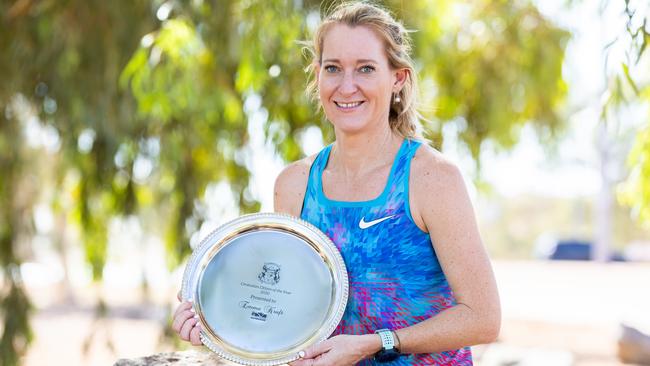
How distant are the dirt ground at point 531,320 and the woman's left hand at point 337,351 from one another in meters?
4.11

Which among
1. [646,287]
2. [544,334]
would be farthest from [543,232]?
[544,334]

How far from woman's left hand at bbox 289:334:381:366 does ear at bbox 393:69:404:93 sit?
2.08 ft

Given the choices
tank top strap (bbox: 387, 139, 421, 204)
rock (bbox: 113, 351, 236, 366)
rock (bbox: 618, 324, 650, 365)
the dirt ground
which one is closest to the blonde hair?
tank top strap (bbox: 387, 139, 421, 204)

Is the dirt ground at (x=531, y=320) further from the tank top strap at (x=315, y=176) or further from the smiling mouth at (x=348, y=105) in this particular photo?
the smiling mouth at (x=348, y=105)

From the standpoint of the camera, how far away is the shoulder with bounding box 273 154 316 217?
2105 mm

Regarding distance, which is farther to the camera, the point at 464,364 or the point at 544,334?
the point at 544,334

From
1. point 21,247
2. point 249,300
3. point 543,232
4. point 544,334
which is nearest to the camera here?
point 249,300

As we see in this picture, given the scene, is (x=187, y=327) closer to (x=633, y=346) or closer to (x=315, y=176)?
(x=315, y=176)

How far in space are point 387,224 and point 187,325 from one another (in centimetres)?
51

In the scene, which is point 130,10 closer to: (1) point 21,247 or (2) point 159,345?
(1) point 21,247

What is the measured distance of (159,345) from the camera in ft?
19.8

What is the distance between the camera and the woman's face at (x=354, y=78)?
6.26 feet

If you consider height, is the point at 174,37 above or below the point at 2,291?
above

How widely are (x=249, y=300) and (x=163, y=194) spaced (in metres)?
4.17
